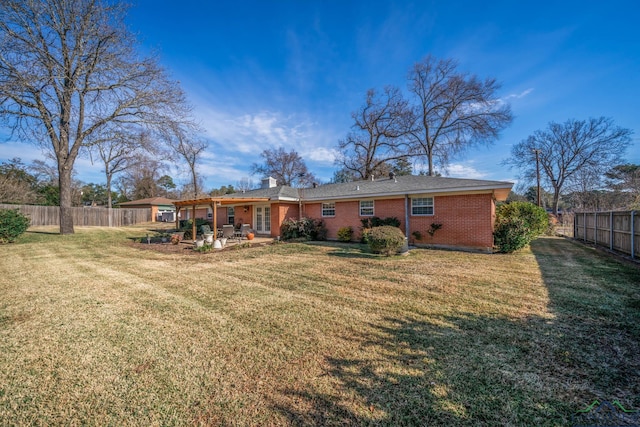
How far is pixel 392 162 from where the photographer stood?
28.9 m

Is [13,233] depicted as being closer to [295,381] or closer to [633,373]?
[295,381]

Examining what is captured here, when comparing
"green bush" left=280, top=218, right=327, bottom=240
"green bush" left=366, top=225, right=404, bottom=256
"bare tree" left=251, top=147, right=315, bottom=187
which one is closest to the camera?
"green bush" left=366, top=225, right=404, bottom=256

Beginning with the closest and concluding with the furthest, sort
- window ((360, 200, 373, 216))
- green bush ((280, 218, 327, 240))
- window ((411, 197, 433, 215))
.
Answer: window ((411, 197, 433, 215))
window ((360, 200, 373, 216))
green bush ((280, 218, 327, 240))

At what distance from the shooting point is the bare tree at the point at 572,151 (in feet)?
87.6

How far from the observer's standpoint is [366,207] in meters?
14.0

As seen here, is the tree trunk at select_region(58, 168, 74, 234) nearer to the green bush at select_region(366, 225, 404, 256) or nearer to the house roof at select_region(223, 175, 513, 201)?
the house roof at select_region(223, 175, 513, 201)

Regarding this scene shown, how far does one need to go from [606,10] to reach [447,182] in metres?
6.91

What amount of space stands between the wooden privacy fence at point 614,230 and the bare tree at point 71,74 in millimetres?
21578

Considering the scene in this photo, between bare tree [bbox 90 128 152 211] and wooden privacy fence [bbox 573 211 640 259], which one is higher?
bare tree [bbox 90 128 152 211]

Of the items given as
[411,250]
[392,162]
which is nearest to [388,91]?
[392,162]

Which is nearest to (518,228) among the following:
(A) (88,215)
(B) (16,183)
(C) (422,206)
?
(C) (422,206)

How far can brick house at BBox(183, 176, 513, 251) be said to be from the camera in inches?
424

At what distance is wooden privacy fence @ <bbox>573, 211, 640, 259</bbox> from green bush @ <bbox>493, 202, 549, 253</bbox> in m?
2.16

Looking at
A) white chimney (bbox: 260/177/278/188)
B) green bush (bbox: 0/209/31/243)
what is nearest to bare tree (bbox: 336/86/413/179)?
white chimney (bbox: 260/177/278/188)
